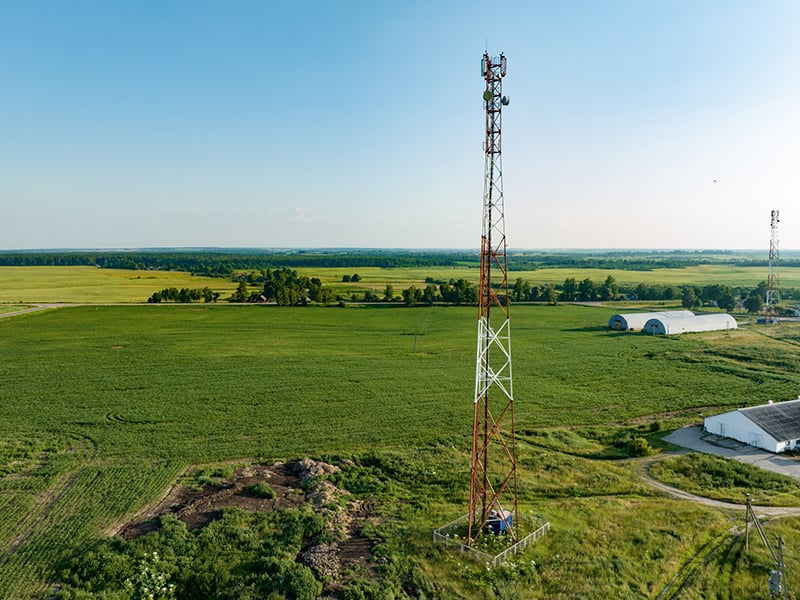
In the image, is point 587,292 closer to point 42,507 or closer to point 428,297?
point 428,297

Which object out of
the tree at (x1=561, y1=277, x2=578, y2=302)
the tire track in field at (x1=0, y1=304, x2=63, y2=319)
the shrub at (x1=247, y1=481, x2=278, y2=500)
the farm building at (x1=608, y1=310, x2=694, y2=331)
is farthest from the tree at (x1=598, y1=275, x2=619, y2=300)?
the tire track in field at (x1=0, y1=304, x2=63, y2=319)

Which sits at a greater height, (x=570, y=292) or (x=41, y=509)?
(x=570, y=292)

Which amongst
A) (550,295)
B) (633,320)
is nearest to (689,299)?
(550,295)

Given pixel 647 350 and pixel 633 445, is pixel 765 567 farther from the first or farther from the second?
pixel 647 350

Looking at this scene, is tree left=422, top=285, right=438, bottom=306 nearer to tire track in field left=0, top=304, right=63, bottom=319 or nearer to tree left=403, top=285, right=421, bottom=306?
tree left=403, top=285, right=421, bottom=306

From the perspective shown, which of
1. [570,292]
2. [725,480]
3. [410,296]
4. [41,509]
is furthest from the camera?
[570,292]

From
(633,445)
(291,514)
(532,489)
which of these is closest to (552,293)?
(633,445)
